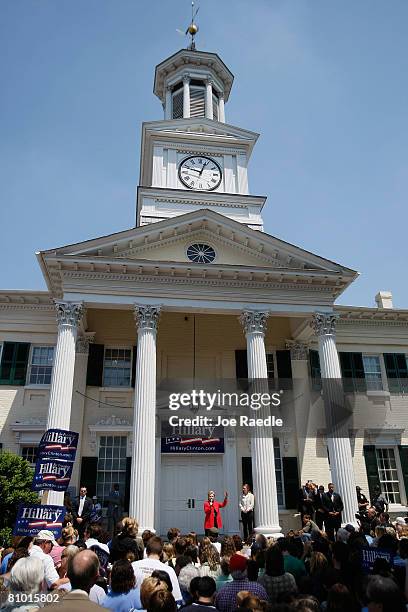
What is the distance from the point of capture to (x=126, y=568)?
4.72 metres

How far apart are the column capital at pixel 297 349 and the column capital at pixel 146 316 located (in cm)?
692

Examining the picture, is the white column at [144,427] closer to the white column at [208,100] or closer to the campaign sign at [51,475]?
the campaign sign at [51,475]

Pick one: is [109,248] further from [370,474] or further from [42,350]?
[370,474]

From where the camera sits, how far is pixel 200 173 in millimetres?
25812

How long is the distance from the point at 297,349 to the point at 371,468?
19.2 feet

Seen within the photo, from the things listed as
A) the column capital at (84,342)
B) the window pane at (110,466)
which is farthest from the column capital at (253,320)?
the window pane at (110,466)

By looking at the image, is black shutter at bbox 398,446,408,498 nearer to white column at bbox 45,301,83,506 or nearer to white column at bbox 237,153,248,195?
white column at bbox 45,301,83,506

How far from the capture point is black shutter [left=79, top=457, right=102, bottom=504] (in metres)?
18.0

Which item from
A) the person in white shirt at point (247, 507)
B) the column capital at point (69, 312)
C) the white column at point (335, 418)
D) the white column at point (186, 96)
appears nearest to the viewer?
the person in white shirt at point (247, 507)

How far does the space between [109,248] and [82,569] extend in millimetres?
15326

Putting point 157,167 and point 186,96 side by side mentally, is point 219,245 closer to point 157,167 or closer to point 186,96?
point 157,167

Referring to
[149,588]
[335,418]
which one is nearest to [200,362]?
[335,418]

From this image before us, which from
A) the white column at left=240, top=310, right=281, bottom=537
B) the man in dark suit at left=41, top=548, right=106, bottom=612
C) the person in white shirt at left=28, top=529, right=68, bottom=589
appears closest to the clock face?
the white column at left=240, top=310, right=281, bottom=537

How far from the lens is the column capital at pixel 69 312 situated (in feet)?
55.8
